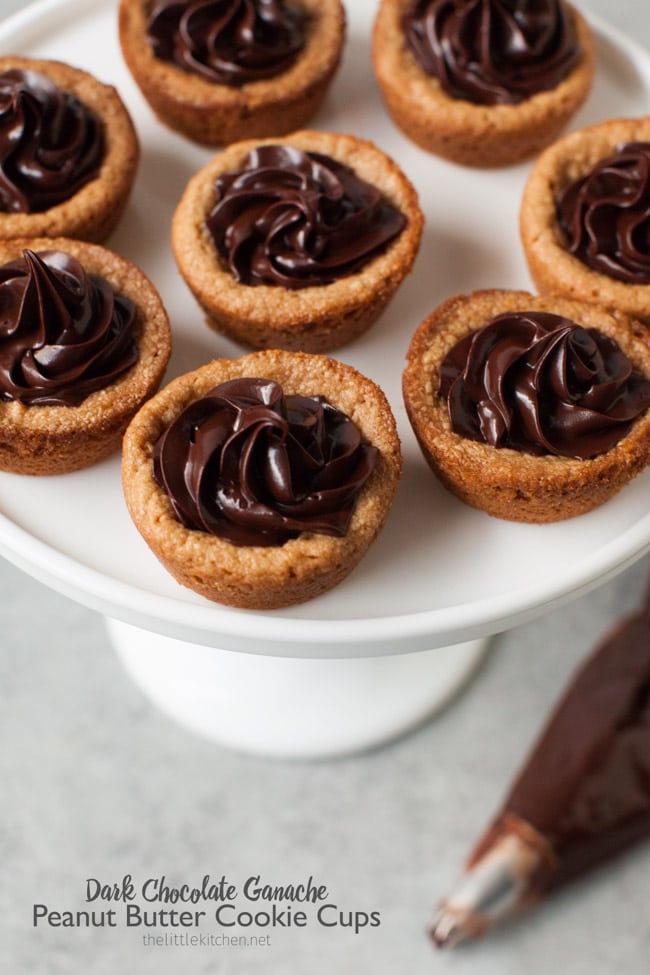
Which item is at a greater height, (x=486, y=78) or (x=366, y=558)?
(x=486, y=78)

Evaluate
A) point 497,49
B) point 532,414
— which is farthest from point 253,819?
point 497,49

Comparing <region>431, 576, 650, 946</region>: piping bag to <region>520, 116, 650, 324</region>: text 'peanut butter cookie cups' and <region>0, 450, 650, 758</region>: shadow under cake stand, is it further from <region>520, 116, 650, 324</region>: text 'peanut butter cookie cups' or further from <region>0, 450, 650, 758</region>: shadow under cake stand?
<region>520, 116, 650, 324</region>: text 'peanut butter cookie cups'

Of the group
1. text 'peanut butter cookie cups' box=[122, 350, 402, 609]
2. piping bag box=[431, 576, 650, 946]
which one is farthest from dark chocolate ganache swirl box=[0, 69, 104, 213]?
piping bag box=[431, 576, 650, 946]

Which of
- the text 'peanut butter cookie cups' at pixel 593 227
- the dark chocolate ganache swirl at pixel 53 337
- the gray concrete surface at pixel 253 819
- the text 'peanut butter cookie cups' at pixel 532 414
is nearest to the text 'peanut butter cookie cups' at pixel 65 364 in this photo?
the dark chocolate ganache swirl at pixel 53 337

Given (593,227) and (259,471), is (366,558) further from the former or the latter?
(593,227)

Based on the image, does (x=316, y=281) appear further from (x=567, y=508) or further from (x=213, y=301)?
(x=567, y=508)

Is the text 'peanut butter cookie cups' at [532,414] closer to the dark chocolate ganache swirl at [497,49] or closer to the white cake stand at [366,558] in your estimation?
the white cake stand at [366,558]
